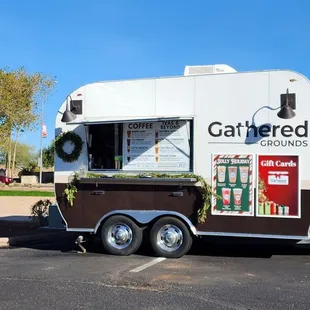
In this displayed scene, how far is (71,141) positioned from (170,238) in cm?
279

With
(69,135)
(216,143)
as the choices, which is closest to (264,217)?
(216,143)

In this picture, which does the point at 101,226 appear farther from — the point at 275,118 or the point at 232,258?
the point at 275,118

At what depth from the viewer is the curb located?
11461 millimetres

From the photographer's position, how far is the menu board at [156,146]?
959 cm

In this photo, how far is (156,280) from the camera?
7.50 meters

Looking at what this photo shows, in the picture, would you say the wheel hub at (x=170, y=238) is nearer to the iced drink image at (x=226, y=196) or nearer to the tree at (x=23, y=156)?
the iced drink image at (x=226, y=196)

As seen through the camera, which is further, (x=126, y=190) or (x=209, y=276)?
(x=126, y=190)

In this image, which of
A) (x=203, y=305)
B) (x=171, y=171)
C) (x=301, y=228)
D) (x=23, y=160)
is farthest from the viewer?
(x=23, y=160)

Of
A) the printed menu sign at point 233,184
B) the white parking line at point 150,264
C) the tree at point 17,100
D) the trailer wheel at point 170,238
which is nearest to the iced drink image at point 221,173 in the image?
the printed menu sign at point 233,184

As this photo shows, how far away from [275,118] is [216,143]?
44.8 inches

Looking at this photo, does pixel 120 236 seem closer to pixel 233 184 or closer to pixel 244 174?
pixel 233 184

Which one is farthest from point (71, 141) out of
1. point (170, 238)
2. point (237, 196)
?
point (237, 196)

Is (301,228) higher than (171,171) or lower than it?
lower

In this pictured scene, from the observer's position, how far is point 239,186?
921cm
